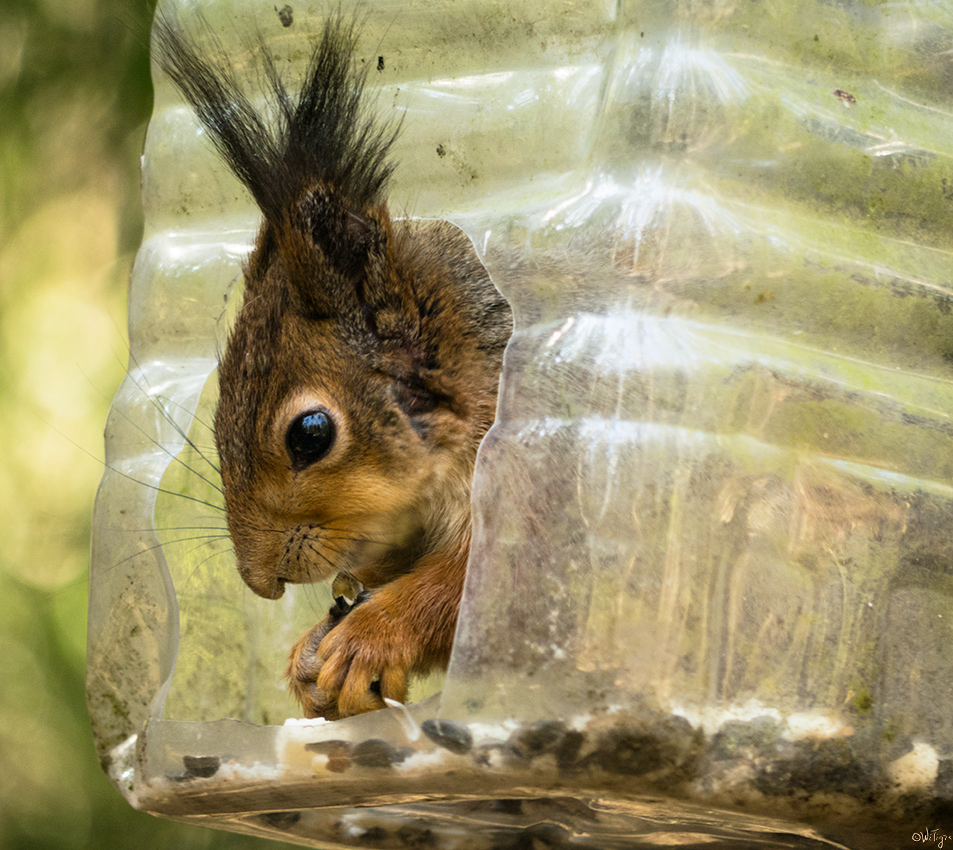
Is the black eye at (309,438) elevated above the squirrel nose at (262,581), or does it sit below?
above

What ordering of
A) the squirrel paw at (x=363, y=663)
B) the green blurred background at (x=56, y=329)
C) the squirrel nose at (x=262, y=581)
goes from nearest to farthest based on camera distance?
the squirrel paw at (x=363, y=663) → the squirrel nose at (x=262, y=581) → the green blurred background at (x=56, y=329)

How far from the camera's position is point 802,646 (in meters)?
0.82

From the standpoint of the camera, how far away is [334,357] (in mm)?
1081

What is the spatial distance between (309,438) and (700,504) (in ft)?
1.31

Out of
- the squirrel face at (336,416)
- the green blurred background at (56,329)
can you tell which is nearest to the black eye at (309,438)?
the squirrel face at (336,416)

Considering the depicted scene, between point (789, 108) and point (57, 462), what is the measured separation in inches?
61.5

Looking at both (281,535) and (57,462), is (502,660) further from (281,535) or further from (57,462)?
(57,462)

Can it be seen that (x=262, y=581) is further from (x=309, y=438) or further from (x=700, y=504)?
(x=700, y=504)

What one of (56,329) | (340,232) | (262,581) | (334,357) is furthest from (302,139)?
(56,329)

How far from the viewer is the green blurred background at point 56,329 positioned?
201cm

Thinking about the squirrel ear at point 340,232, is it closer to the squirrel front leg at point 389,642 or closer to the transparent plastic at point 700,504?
the transparent plastic at point 700,504

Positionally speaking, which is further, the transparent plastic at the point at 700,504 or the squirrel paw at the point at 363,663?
the squirrel paw at the point at 363,663

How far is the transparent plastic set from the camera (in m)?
0.79

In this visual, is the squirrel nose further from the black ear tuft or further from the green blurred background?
the green blurred background
